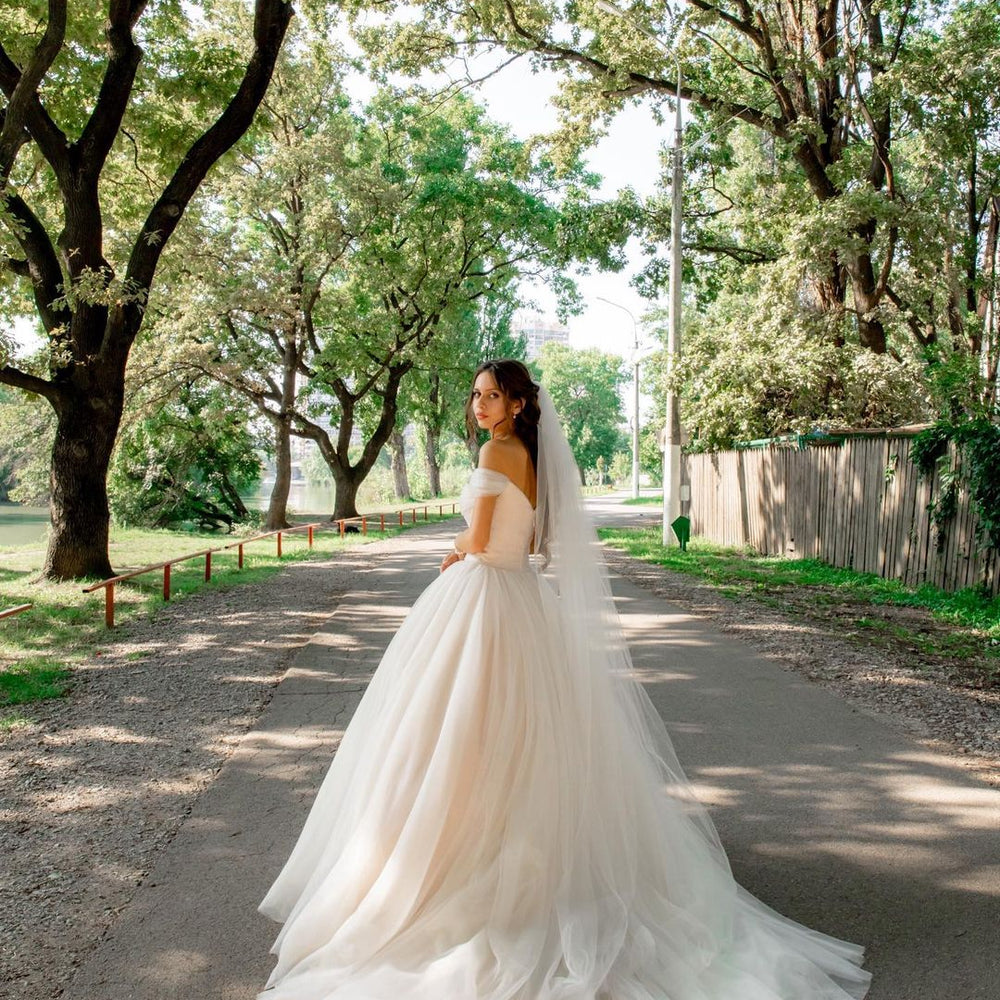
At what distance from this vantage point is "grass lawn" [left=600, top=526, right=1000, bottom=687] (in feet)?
25.2

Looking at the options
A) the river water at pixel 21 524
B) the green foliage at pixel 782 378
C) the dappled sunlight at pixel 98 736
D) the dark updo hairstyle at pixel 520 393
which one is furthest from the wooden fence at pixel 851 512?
the river water at pixel 21 524

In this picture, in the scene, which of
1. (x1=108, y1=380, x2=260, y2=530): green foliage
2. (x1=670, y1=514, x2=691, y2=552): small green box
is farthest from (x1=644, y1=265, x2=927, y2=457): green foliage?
(x1=108, y1=380, x2=260, y2=530): green foliage

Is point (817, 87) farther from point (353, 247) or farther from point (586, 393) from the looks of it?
point (586, 393)

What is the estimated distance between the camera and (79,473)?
40.9 ft

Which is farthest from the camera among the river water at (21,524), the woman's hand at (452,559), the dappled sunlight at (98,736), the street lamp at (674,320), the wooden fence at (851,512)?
the river water at (21,524)

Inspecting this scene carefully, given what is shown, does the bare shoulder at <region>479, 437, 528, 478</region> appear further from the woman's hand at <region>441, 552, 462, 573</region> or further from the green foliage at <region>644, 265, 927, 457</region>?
the green foliage at <region>644, 265, 927, 457</region>

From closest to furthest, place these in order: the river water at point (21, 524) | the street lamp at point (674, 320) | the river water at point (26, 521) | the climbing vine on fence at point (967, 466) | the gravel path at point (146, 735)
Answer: the gravel path at point (146, 735) → the climbing vine on fence at point (967, 466) → the street lamp at point (674, 320) → the river water at point (21, 524) → the river water at point (26, 521)

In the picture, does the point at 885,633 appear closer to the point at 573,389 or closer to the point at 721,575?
the point at 721,575

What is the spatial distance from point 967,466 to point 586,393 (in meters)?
80.6

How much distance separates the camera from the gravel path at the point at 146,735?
338 cm

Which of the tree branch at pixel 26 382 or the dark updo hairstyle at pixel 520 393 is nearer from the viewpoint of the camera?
the dark updo hairstyle at pixel 520 393

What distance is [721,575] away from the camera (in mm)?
13078

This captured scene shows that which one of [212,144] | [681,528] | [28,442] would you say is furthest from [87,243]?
[28,442]

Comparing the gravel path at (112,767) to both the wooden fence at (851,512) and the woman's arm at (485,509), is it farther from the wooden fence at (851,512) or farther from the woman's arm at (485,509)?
the wooden fence at (851,512)
